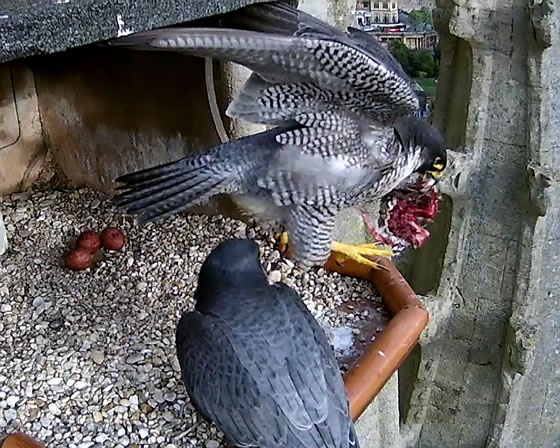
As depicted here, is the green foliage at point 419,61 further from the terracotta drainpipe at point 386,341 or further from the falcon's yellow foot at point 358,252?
the terracotta drainpipe at point 386,341

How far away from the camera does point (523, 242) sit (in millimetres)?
2205

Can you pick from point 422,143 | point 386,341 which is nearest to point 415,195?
point 422,143

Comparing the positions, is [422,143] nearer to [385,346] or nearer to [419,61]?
[385,346]

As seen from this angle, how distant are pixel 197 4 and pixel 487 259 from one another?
5.01 feet

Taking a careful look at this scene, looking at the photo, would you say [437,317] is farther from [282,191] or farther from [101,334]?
[101,334]

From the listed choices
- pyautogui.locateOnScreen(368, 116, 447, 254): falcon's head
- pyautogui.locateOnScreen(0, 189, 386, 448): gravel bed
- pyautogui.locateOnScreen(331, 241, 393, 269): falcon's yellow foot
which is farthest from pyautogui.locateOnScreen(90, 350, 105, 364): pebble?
pyautogui.locateOnScreen(368, 116, 447, 254): falcon's head

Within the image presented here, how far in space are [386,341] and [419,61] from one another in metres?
1.57

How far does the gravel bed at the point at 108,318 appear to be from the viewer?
47.6 inches

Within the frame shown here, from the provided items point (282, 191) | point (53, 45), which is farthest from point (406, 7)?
point (53, 45)

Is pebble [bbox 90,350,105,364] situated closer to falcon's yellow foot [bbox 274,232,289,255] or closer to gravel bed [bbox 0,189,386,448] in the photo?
gravel bed [bbox 0,189,386,448]

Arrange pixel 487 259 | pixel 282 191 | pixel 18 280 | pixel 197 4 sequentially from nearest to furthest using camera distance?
pixel 197 4
pixel 282 191
pixel 18 280
pixel 487 259

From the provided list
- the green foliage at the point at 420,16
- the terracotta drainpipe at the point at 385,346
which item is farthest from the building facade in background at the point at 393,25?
the terracotta drainpipe at the point at 385,346

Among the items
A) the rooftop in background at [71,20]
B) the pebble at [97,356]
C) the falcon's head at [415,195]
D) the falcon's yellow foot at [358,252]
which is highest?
the rooftop in background at [71,20]

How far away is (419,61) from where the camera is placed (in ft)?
A: 8.74
